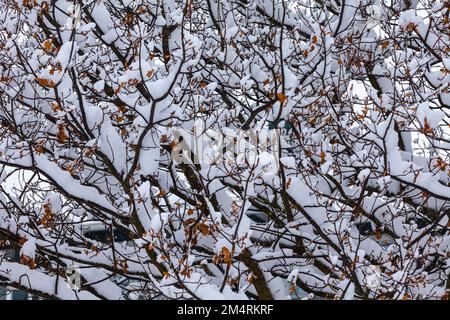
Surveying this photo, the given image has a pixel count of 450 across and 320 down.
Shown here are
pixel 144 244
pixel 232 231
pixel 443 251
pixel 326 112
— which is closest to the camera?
pixel 232 231

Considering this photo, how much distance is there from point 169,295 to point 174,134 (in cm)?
131

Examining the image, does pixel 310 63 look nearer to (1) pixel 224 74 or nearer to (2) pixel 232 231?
(1) pixel 224 74

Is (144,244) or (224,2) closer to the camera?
(144,244)

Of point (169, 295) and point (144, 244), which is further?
point (144, 244)

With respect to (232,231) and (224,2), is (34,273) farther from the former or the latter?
(224,2)

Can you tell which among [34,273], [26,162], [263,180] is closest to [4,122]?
[26,162]

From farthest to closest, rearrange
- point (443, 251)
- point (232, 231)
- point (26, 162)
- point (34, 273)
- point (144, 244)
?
point (443, 251) < point (34, 273) < point (26, 162) < point (144, 244) < point (232, 231)

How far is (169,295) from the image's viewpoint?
→ 3.78 m

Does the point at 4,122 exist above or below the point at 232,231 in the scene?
above

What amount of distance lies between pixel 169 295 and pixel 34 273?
→ 1.46m

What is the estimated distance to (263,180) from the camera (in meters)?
4.65

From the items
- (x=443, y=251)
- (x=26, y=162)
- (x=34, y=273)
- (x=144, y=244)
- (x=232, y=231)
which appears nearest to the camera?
(x=232, y=231)
